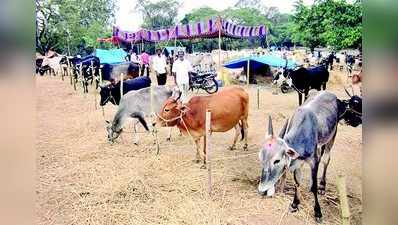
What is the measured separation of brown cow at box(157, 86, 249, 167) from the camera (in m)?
3.46

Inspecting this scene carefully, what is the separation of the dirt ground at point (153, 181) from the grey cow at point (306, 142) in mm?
98

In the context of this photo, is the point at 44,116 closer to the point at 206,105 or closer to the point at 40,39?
the point at 40,39

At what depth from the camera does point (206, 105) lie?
3.58 m

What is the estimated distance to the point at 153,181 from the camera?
9.29ft

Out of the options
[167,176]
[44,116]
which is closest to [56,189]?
[44,116]

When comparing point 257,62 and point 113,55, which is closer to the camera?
point 113,55

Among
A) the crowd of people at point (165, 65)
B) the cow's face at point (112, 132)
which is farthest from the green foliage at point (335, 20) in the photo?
the cow's face at point (112, 132)

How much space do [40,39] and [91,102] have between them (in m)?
1.57

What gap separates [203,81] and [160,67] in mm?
616

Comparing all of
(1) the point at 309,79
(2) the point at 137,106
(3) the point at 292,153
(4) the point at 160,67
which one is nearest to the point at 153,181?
(3) the point at 292,153

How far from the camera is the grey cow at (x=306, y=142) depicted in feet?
8.21

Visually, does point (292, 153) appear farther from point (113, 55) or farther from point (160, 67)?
point (160, 67)

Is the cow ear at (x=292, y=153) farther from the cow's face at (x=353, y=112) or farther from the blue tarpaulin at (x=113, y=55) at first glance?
the blue tarpaulin at (x=113, y=55)

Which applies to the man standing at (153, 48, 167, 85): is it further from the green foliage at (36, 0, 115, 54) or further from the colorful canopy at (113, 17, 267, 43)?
the green foliage at (36, 0, 115, 54)
